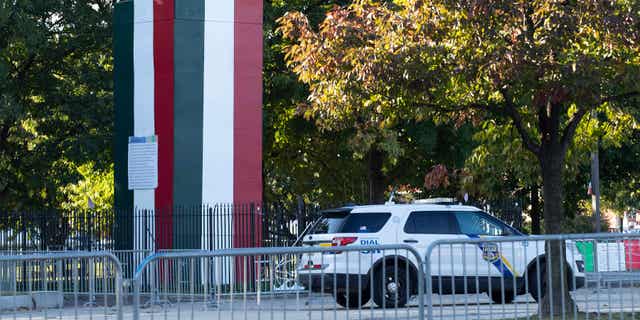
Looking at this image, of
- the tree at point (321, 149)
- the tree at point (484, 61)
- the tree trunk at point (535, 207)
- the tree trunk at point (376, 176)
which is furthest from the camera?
the tree trunk at point (535, 207)

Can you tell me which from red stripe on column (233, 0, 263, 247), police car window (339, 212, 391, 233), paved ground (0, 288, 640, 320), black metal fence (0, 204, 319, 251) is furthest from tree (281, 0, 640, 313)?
red stripe on column (233, 0, 263, 247)

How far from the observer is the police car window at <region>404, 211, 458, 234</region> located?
19.4 meters

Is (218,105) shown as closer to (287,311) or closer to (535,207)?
(287,311)

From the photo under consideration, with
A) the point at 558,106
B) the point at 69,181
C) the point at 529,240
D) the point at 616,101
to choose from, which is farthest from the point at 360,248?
the point at 69,181

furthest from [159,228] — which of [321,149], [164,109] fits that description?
[321,149]

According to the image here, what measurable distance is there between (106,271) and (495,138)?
8260 millimetres

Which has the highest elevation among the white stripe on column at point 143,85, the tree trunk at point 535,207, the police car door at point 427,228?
the white stripe on column at point 143,85

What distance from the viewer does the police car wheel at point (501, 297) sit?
10.8 meters

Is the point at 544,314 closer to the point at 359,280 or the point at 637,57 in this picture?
the point at 359,280

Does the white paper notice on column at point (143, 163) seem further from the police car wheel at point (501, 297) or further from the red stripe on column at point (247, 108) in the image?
the police car wheel at point (501, 297)

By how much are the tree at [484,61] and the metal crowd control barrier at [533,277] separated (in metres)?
3.40

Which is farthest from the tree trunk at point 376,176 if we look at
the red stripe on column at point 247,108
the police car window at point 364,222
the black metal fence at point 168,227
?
the police car window at point 364,222

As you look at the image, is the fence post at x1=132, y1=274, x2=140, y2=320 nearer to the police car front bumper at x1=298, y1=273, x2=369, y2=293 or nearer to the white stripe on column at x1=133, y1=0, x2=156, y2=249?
the police car front bumper at x1=298, y1=273, x2=369, y2=293

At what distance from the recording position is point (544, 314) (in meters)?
11.5
